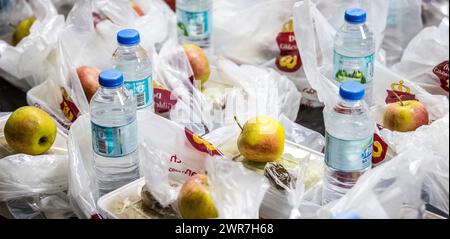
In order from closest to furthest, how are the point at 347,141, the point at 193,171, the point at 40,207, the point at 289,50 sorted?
the point at 347,141
the point at 193,171
the point at 40,207
the point at 289,50

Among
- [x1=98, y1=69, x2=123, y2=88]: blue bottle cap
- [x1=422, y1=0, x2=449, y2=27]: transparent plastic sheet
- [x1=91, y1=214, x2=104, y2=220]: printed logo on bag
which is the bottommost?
[x1=422, y1=0, x2=449, y2=27]: transparent plastic sheet

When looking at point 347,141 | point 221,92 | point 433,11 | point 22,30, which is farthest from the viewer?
point 433,11

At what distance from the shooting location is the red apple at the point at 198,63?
6.70 feet

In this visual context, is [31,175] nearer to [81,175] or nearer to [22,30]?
[81,175]

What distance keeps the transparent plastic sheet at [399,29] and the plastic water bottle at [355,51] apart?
1.35 ft

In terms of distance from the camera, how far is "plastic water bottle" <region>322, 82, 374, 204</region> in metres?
1.48

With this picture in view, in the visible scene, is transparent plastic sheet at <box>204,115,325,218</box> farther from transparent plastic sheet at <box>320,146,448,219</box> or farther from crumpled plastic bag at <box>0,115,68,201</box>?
crumpled plastic bag at <box>0,115,68,201</box>

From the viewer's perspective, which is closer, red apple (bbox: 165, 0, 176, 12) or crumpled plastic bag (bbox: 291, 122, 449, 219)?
crumpled plastic bag (bbox: 291, 122, 449, 219)

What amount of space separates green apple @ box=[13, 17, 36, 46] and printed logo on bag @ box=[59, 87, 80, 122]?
0.44 meters

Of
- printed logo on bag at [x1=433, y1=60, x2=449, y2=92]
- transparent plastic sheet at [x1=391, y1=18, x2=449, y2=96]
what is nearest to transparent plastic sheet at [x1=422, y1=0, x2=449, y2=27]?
transparent plastic sheet at [x1=391, y1=18, x2=449, y2=96]

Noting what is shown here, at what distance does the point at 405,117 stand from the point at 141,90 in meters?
0.59

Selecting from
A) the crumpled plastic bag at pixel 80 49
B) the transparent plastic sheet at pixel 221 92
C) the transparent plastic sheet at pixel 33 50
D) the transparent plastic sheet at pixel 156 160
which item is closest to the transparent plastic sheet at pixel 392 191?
the transparent plastic sheet at pixel 156 160

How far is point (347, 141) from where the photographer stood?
4.82 ft

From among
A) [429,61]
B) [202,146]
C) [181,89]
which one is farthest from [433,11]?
[202,146]
